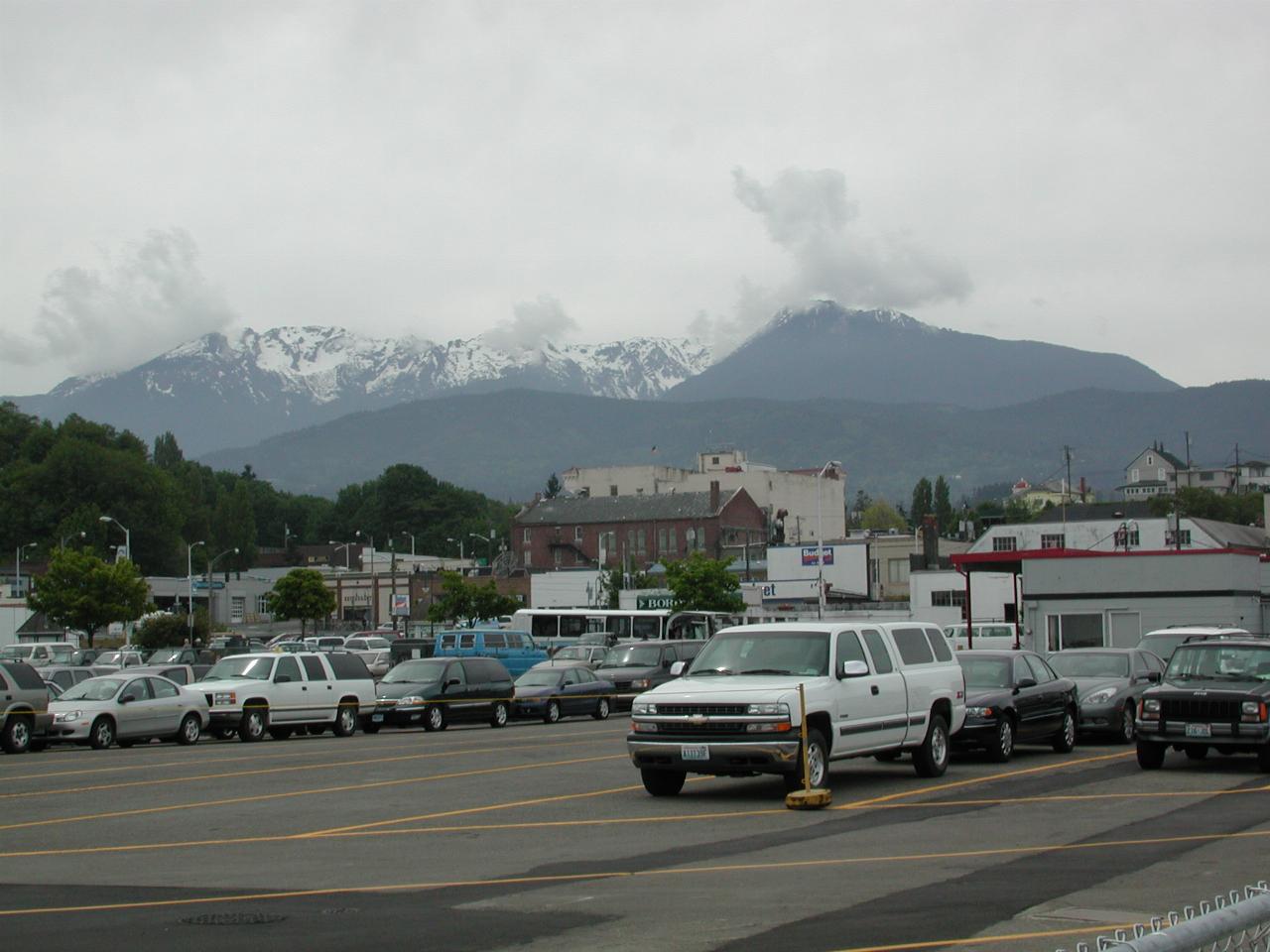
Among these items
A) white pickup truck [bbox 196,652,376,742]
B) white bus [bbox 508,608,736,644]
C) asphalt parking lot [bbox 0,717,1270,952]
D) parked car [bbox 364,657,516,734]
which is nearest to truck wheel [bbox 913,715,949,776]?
asphalt parking lot [bbox 0,717,1270,952]

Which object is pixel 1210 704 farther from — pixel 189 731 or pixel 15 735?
pixel 15 735

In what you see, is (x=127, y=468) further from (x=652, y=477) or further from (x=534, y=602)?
(x=652, y=477)

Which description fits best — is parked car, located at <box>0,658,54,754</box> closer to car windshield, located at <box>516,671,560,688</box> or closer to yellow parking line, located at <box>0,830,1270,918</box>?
car windshield, located at <box>516,671,560,688</box>

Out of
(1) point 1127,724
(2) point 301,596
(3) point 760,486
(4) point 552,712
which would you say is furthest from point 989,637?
(3) point 760,486

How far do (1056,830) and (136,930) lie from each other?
28.6 ft

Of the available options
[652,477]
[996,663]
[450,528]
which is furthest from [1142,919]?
[450,528]

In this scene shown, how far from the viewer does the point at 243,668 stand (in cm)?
3369

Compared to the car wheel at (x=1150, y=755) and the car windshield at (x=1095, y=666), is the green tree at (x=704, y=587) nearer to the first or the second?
the car windshield at (x=1095, y=666)

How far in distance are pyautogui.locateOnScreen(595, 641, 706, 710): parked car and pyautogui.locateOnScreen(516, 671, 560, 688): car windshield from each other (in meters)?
2.78

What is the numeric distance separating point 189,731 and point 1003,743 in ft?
54.9

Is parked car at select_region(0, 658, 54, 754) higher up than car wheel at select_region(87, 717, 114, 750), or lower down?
higher up

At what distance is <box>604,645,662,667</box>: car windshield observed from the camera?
44944mm

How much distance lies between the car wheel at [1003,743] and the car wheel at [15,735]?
57.3ft

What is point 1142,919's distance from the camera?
400 inches
